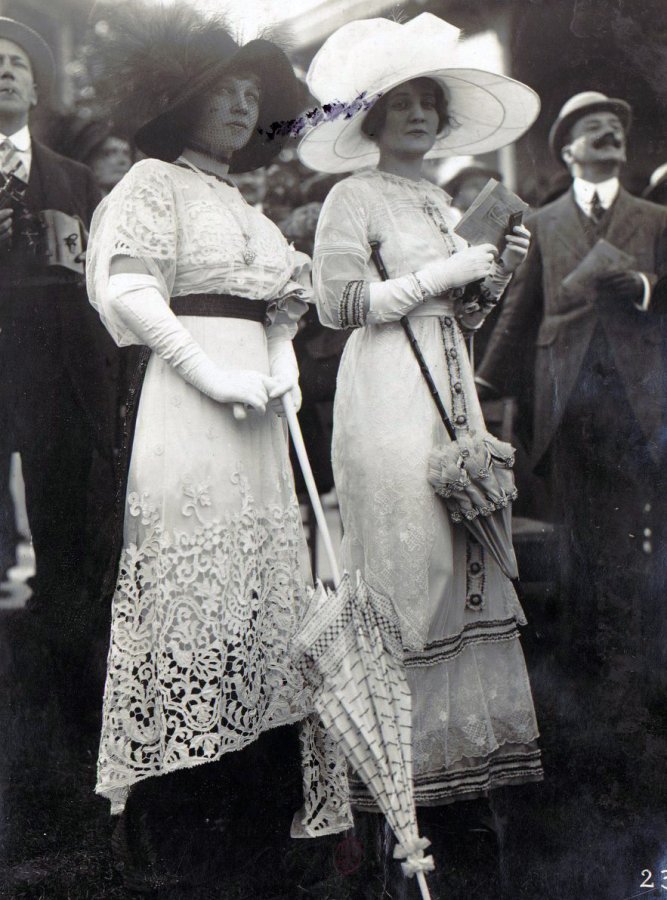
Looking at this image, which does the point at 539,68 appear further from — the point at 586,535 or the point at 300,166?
the point at 586,535

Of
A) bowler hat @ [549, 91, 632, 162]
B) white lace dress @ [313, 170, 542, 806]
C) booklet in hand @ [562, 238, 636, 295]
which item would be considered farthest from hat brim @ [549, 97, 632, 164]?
white lace dress @ [313, 170, 542, 806]

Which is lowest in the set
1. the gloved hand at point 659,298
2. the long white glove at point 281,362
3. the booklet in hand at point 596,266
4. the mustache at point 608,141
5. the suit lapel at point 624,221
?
the long white glove at point 281,362

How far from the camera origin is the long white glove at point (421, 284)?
3.16 m

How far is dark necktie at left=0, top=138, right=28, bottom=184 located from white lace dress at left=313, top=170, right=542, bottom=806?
106 cm

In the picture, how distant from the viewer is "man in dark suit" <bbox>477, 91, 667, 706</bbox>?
12.4ft

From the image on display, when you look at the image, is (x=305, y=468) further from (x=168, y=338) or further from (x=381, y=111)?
(x=381, y=111)

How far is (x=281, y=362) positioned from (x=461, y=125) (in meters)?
1.18

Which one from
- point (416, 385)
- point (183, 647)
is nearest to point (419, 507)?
point (416, 385)

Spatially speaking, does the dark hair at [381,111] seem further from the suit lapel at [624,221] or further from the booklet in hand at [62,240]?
the booklet in hand at [62,240]

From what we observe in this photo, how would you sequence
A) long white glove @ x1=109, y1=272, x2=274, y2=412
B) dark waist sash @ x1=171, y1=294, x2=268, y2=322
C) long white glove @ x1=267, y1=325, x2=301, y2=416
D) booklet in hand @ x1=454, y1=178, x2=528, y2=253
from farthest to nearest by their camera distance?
booklet in hand @ x1=454, y1=178, x2=528, y2=253 < long white glove @ x1=267, y1=325, x2=301, y2=416 < dark waist sash @ x1=171, y1=294, x2=268, y2=322 < long white glove @ x1=109, y1=272, x2=274, y2=412

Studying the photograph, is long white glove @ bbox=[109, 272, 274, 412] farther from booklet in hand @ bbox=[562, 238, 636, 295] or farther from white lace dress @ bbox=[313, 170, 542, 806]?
booklet in hand @ bbox=[562, 238, 636, 295]

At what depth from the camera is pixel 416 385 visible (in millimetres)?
3270

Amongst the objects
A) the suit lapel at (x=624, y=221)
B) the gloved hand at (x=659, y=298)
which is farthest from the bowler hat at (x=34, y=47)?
the gloved hand at (x=659, y=298)
